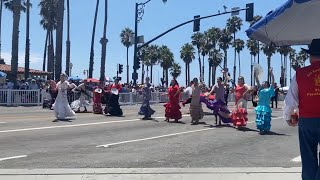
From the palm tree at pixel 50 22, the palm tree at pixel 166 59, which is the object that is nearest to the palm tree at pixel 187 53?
the palm tree at pixel 166 59

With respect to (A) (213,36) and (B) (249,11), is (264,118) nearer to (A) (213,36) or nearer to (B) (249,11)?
(B) (249,11)

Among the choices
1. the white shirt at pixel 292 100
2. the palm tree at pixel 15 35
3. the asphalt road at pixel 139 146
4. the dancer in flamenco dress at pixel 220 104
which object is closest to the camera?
the white shirt at pixel 292 100

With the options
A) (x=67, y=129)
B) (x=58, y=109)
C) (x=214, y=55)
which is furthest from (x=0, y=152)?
(x=214, y=55)

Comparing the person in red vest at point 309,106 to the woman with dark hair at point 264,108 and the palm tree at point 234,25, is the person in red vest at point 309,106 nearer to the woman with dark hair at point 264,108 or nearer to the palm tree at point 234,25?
the woman with dark hair at point 264,108

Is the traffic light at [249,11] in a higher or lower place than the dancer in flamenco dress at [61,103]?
higher

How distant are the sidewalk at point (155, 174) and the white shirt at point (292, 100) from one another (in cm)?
236

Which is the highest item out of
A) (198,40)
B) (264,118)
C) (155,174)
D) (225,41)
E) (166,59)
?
(198,40)

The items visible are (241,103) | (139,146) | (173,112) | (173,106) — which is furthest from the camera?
(173,106)

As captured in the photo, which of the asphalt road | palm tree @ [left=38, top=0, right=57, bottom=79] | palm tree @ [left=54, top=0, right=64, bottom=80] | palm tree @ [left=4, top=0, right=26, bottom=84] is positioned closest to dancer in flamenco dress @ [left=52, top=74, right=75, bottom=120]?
the asphalt road

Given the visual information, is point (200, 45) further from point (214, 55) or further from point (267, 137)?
point (267, 137)

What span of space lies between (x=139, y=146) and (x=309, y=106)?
22.7 feet

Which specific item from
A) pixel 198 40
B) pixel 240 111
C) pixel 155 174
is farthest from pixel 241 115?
pixel 198 40

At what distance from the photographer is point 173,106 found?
20188mm

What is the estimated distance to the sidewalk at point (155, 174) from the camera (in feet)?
25.4
